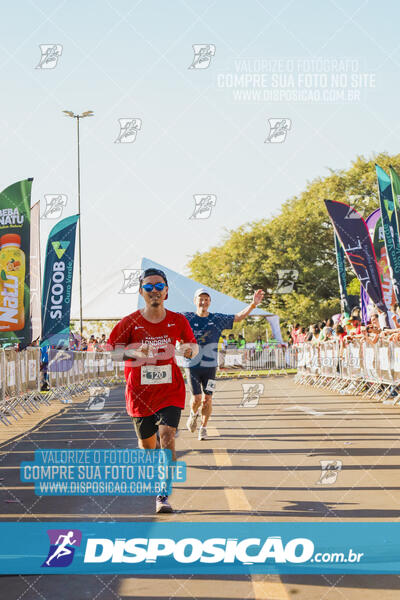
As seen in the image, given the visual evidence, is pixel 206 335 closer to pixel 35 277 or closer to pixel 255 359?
pixel 35 277

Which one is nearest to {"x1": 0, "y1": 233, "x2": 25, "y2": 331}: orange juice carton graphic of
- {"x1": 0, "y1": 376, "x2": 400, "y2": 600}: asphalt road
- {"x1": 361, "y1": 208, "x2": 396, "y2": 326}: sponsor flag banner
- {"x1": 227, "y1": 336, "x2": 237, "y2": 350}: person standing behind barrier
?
{"x1": 0, "y1": 376, "x2": 400, "y2": 600}: asphalt road

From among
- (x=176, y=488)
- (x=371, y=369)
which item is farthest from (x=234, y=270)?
(x=176, y=488)

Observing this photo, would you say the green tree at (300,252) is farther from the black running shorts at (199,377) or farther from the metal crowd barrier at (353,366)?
the black running shorts at (199,377)

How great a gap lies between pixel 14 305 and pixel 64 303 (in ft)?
17.7

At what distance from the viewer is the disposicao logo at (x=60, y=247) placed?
2322 cm

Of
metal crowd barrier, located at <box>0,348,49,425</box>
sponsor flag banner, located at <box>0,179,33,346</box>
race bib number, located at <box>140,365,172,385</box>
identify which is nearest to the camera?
race bib number, located at <box>140,365,172,385</box>

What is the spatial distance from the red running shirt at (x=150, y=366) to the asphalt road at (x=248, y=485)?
0.85 metres

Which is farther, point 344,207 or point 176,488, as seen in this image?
point 344,207

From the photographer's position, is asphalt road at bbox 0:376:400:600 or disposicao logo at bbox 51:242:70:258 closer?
asphalt road at bbox 0:376:400:600

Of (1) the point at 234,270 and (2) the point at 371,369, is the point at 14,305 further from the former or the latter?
(1) the point at 234,270

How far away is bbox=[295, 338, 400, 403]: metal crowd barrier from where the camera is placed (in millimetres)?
17047

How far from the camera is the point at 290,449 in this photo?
33.4 ft

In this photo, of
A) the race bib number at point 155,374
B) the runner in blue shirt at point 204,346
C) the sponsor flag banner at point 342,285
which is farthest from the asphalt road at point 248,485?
the sponsor flag banner at point 342,285

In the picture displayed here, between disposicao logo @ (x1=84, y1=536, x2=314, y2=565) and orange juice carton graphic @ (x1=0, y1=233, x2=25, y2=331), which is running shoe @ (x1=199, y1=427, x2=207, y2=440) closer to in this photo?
disposicao logo @ (x1=84, y1=536, x2=314, y2=565)
